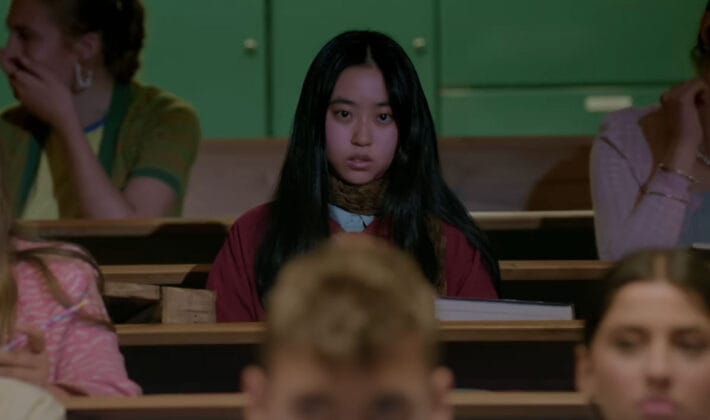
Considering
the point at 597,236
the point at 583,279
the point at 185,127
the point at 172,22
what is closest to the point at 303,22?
the point at 172,22

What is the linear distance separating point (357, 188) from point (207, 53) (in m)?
2.39

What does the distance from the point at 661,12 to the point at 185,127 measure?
1.84 metres

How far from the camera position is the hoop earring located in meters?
3.16

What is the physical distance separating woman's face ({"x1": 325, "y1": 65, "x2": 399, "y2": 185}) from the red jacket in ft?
0.30

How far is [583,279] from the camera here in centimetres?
209

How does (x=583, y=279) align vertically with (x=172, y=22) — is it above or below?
below

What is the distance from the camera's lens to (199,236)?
258 cm

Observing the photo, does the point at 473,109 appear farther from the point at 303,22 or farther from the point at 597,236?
the point at 597,236

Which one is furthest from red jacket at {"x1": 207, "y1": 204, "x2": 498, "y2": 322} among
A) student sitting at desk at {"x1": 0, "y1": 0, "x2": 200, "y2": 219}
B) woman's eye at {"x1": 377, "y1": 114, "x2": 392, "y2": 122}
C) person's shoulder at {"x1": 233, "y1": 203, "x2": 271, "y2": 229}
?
student sitting at desk at {"x1": 0, "y1": 0, "x2": 200, "y2": 219}

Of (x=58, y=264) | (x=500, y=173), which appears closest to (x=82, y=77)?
(x=500, y=173)

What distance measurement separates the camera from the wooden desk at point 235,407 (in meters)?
1.29

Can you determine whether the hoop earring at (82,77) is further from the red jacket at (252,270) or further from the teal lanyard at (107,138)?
the red jacket at (252,270)

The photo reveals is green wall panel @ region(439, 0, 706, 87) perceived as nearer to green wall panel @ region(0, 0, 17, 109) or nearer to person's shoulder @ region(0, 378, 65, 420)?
green wall panel @ region(0, 0, 17, 109)

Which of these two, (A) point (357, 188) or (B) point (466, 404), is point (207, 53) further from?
Answer: (B) point (466, 404)
